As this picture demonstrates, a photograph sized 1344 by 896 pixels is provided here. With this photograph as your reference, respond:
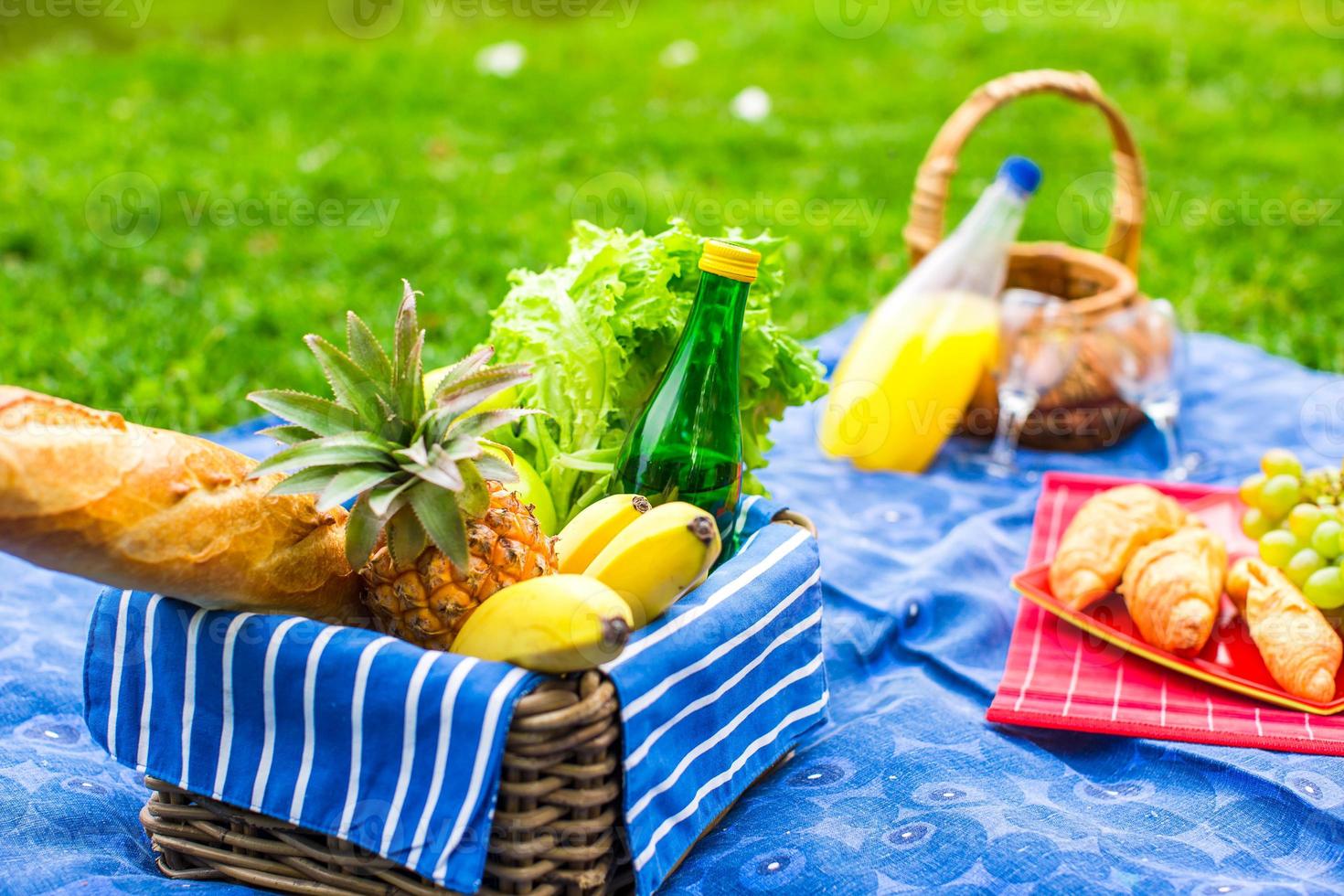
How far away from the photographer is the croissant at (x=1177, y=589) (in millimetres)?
1945

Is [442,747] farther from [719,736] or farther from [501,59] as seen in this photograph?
[501,59]

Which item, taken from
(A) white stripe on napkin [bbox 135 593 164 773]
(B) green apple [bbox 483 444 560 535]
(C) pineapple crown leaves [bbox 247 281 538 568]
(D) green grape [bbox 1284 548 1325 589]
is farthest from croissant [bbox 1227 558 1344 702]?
(A) white stripe on napkin [bbox 135 593 164 773]

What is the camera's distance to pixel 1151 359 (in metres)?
2.97

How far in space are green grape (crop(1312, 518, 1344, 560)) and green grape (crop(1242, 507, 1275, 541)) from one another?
0.19 metres

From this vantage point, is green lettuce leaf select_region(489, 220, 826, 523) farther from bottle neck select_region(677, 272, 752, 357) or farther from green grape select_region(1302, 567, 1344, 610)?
green grape select_region(1302, 567, 1344, 610)

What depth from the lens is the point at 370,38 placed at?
6.82m

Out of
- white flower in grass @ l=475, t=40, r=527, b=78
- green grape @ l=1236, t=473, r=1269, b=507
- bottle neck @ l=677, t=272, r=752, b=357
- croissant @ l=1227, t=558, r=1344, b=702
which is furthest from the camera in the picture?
white flower in grass @ l=475, t=40, r=527, b=78

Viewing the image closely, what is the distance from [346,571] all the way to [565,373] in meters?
0.57

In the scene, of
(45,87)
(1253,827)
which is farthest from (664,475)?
(45,87)

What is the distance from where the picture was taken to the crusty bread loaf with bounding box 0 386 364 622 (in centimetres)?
123

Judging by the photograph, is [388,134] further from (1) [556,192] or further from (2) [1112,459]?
(2) [1112,459]

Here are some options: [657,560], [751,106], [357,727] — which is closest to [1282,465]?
[657,560]

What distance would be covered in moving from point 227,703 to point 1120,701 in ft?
4.26

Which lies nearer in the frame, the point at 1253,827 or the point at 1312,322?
the point at 1253,827
